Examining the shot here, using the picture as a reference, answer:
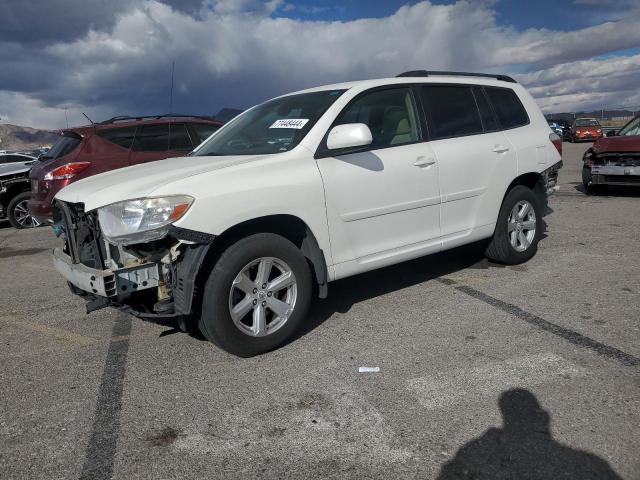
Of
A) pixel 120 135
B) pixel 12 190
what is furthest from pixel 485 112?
pixel 12 190

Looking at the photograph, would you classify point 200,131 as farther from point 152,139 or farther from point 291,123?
point 291,123

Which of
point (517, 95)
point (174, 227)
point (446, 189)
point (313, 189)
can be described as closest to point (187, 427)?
point (174, 227)

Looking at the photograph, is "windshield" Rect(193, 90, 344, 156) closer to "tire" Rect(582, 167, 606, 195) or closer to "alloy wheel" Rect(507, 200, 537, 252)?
"alloy wheel" Rect(507, 200, 537, 252)

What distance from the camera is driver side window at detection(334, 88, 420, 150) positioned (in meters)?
4.33

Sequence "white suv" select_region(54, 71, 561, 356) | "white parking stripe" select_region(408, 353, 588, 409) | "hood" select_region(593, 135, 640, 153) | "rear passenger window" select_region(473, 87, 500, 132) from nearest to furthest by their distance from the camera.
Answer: "white parking stripe" select_region(408, 353, 588, 409) → "white suv" select_region(54, 71, 561, 356) → "rear passenger window" select_region(473, 87, 500, 132) → "hood" select_region(593, 135, 640, 153)

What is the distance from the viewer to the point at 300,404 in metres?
3.07

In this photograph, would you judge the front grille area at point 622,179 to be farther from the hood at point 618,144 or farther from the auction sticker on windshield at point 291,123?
the auction sticker on windshield at point 291,123

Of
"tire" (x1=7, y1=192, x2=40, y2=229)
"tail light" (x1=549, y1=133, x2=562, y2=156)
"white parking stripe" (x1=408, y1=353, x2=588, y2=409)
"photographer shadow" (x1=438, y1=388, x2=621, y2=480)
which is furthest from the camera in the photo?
"tire" (x1=7, y1=192, x2=40, y2=229)

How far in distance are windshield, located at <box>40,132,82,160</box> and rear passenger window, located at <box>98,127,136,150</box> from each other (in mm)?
386

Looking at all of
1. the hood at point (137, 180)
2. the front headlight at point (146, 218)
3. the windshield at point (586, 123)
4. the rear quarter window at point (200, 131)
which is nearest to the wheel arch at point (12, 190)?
the rear quarter window at point (200, 131)

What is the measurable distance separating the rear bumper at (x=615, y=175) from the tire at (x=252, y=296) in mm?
7887

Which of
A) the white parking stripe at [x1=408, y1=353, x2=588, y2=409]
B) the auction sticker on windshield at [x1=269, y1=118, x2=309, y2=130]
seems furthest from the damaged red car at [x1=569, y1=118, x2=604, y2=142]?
the white parking stripe at [x1=408, y1=353, x2=588, y2=409]

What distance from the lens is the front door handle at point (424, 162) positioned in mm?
4438

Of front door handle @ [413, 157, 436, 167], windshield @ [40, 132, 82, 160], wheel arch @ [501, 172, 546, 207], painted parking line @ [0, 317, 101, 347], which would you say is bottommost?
painted parking line @ [0, 317, 101, 347]
